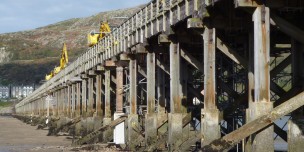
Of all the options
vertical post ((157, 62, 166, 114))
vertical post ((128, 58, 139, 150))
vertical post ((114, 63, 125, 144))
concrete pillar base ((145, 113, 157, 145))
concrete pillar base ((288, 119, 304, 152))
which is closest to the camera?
concrete pillar base ((288, 119, 304, 152))

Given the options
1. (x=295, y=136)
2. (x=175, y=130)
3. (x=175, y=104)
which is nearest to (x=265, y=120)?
(x=295, y=136)

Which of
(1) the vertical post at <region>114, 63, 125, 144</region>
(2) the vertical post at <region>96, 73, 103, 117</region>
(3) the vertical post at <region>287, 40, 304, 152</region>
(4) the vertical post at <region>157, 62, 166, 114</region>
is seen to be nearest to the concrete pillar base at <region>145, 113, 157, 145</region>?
(4) the vertical post at <region>157, 62, 166, 114</region>

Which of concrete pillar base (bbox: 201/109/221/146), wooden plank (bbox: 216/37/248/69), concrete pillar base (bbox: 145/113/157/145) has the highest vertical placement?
wooden plank (bbox: 216/37/248/69)

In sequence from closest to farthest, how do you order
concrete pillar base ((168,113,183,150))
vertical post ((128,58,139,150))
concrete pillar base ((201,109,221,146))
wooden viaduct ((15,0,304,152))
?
wooden viaduct ((15,0,304,152)) < concrete pillar base ((201,109,221,146)) < concrete pillar base ((168,113,183,150)) < vertical post ((128,58,139,150))

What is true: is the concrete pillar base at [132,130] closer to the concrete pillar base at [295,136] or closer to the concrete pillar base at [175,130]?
the concrete pillar base at [175,130]

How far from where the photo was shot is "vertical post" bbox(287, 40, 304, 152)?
17.8 metres

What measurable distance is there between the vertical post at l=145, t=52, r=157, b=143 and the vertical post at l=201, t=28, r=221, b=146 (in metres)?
7.39

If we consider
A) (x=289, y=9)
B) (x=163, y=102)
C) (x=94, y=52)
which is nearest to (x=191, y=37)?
(x=163, y=102)

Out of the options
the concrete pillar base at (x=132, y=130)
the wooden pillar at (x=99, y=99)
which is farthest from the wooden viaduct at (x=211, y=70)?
the wooden pillar at (x=99, y=99)

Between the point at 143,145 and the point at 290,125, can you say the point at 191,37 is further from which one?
the point at 290,125

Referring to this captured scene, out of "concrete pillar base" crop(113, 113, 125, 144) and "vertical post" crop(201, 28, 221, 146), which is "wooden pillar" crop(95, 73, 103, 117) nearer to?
"concrete pillar base" crop(113, 113, 125, 144)

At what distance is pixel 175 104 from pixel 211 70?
4699 mm

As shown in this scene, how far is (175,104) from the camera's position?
23391 mm

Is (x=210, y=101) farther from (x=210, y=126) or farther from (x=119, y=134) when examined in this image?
(x=119, y=134)
